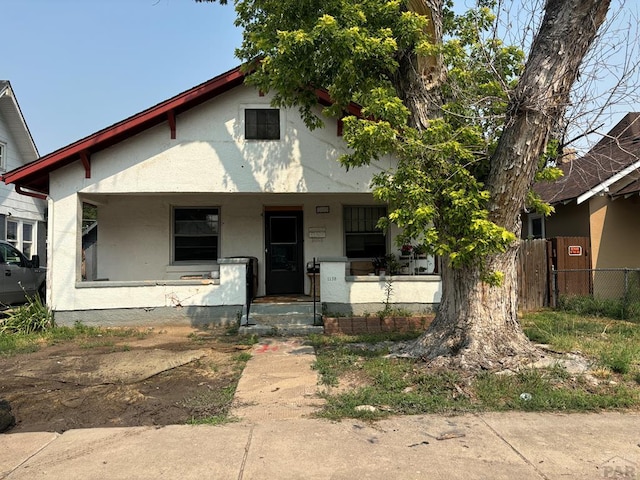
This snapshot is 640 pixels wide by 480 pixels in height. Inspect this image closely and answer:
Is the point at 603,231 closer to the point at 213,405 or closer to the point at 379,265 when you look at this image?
the point at 379,265

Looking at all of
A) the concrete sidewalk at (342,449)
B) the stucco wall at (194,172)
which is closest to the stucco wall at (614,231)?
the stucco wall at (194,172)

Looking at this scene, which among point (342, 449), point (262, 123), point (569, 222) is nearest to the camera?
point (342, 449)

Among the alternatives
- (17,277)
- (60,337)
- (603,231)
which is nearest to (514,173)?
(603,231)

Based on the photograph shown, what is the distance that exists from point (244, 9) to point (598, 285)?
10.7 m

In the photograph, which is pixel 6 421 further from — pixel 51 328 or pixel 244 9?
pixel 244 9

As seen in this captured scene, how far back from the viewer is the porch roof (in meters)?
9.27

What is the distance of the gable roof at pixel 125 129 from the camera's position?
9.27 m

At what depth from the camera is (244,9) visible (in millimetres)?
8711

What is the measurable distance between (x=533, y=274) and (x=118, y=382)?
383 inches

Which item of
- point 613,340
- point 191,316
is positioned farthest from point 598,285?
point 191,316

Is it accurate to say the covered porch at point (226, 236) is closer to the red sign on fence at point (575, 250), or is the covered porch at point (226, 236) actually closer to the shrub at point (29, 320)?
the shrub at point (29, 320)

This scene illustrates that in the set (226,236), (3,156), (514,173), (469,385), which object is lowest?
(469,385)

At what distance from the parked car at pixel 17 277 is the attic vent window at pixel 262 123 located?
615 cm

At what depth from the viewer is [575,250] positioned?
1176cm
